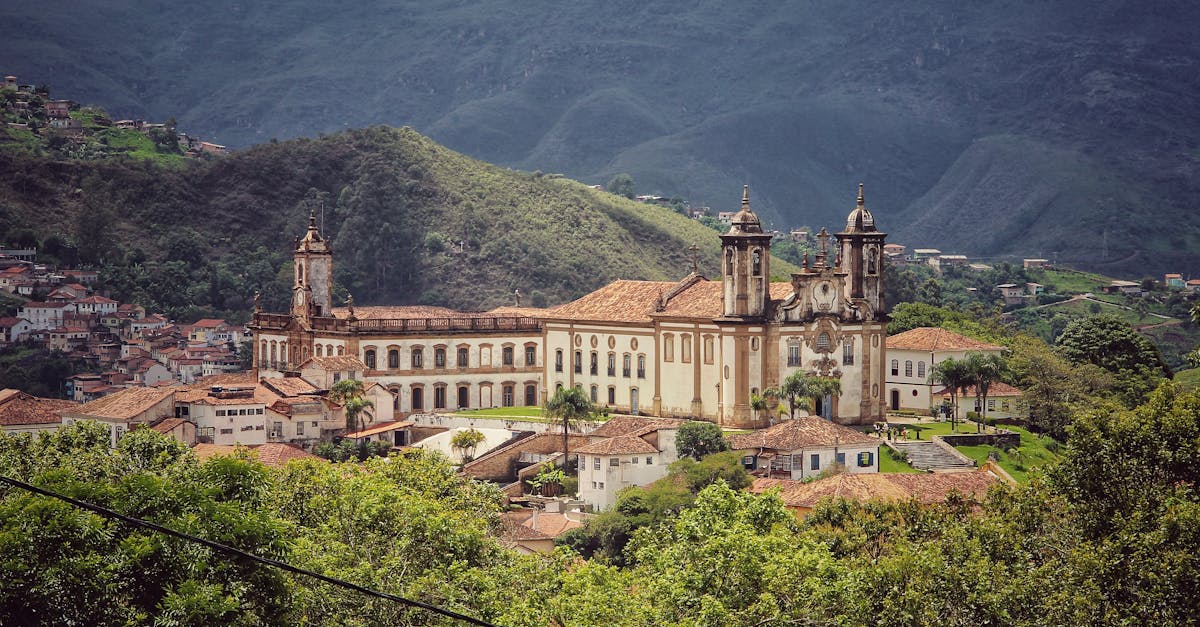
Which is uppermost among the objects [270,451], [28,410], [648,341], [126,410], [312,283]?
[312,283]

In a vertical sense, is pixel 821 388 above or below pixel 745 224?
below

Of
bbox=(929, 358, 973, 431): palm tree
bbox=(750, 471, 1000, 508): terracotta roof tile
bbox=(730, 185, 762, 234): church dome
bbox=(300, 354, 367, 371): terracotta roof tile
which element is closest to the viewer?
bbox=(750, 471, 1000, 508): terracotta roof tile

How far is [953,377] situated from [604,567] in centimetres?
4166

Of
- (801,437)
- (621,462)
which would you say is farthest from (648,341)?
(801,437)

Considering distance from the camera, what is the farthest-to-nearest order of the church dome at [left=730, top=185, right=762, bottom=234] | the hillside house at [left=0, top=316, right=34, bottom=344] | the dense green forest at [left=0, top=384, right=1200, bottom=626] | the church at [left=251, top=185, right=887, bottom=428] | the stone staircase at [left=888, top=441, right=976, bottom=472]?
the hillside house at [left=0, top=316, right=34, bottom=344] < the church dome at [left=730, top=185, right=762, bottom=234] < the church at [left=251, top=185, right=887, bottom=428] < the stone staircase at [left=888, top=441, right=976, bottom=472] < the dense green forest at [left=0, top=384, right=1200, bottom=626]

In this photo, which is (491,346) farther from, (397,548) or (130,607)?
(130,607)

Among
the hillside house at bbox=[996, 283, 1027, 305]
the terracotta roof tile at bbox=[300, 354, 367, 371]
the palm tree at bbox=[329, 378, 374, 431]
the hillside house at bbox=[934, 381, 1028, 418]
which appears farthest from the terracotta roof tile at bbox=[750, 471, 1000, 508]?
the hillside house at bbox=[996, 283, 1027, 305]

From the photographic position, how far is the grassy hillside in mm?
141750

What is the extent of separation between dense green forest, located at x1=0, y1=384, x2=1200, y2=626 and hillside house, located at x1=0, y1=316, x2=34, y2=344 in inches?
2897

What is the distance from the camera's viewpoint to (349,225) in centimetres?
15400

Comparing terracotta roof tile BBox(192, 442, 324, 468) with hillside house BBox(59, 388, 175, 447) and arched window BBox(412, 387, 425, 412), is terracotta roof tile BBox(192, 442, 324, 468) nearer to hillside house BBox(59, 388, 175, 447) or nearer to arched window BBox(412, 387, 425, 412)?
hillside house BBox(59, 388, 175, 447)

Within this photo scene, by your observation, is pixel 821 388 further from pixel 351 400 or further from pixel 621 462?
pixel 351 400

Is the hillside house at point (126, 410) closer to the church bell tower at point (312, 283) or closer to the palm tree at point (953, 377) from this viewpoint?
the church bell tower at point (312, 283)

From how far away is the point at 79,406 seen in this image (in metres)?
82.6
